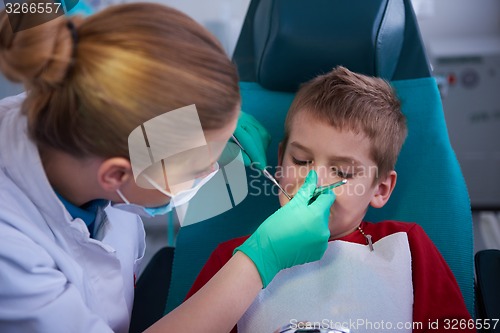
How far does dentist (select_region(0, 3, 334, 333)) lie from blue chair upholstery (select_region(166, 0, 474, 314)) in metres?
0.43

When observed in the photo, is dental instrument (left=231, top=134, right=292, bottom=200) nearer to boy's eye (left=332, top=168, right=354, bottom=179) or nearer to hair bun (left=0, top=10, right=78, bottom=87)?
boy's eye (left=332, top=168, right=354, bottom=179)

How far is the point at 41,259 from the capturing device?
32.2 inches

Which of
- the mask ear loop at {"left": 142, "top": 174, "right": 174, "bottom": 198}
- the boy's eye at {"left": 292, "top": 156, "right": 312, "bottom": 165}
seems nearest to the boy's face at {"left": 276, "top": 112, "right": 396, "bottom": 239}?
the boy's eye at {"left": 292, "top": 156, "right": 312, "bottom": 165}

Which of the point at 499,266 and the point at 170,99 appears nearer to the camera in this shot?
the point at 170,99

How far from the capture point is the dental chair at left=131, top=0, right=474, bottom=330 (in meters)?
1.35

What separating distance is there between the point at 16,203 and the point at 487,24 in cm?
270

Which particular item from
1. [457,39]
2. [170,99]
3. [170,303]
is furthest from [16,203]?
[457,39]

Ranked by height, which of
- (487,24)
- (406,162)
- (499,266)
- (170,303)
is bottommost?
(170,303)

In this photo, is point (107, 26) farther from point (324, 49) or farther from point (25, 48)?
point (324, 49)

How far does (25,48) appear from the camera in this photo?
0.72 m

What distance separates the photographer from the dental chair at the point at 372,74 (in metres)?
1.35

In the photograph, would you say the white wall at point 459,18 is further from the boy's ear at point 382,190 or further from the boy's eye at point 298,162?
the boy's eye at point 298,162

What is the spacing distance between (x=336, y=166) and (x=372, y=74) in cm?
37

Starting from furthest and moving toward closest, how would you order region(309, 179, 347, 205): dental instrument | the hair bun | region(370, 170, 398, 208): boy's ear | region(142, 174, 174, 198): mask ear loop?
1. region(370, 170, 398, 208): boy's ear
2. region(309, 179, 347, 205): dental instrument
3. region(142, 174, 174, 198): mask ear loop
4. the hair bun
